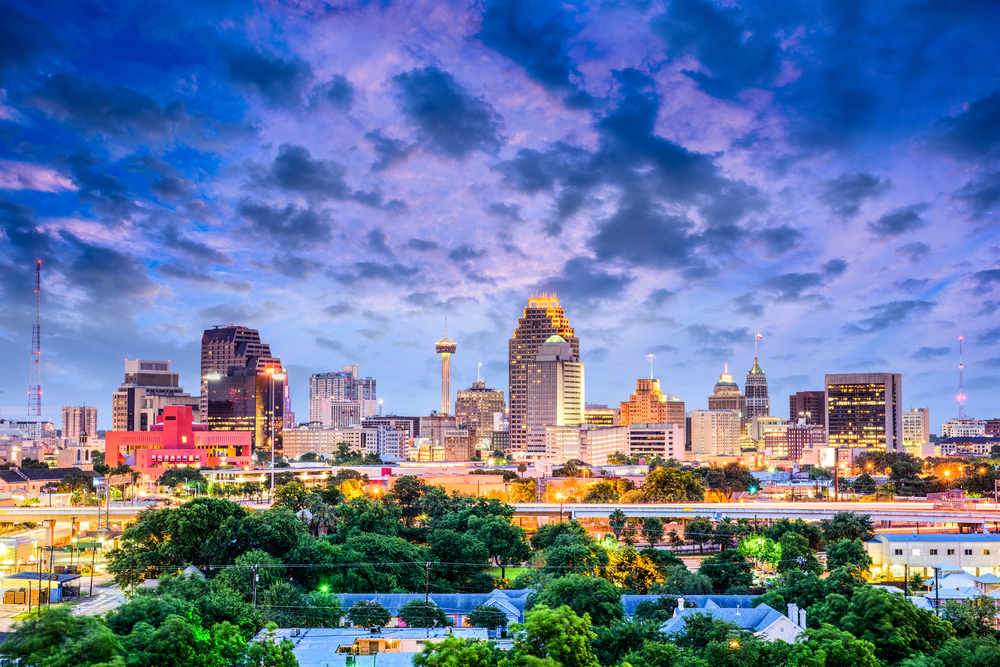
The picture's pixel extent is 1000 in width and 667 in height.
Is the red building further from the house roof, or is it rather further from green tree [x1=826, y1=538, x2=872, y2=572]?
the house roof

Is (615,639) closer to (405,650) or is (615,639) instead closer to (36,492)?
(405,650)

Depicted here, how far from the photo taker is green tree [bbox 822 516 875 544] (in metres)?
68.6

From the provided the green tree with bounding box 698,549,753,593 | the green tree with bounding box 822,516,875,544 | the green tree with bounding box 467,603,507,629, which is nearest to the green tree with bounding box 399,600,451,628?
the green tree with bounding box 467,603,507,629

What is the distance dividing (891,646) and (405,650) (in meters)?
22.3

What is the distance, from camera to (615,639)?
35156mm

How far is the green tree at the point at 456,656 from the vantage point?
2744cm

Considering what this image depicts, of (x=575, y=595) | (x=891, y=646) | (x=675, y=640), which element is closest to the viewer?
(x=891, y=646)

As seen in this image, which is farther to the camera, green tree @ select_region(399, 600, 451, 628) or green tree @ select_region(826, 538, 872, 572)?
green tree @ select_region(826, 538, 872, 572)

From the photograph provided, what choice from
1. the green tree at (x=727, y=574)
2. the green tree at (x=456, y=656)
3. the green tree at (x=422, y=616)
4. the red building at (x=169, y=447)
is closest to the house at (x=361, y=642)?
the green tree at (x=422, y=616)

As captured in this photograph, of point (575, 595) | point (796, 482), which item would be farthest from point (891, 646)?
point (796, 482)

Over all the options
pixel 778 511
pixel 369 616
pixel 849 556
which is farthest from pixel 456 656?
pixel 778 511

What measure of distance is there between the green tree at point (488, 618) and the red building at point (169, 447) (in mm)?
112958

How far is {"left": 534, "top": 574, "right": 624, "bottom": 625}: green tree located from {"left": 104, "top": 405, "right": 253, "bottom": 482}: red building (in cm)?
11515

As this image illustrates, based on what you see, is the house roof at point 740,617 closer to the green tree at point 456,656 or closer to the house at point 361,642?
the house at point 361,642
